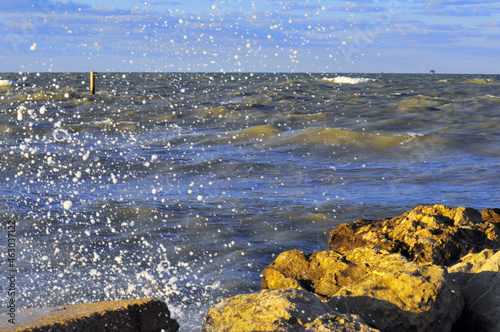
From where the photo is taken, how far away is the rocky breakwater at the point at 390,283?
2.85m

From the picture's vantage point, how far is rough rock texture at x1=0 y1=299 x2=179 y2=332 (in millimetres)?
2922

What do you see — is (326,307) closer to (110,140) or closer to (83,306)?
(83,306)

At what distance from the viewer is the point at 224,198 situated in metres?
8.12

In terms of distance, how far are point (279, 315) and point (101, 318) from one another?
3.33 feet

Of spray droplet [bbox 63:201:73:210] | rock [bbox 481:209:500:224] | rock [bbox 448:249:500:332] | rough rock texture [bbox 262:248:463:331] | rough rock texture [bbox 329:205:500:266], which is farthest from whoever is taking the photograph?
spray droplet [bbox 63:201:73:210]

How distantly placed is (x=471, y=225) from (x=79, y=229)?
4.38 meters

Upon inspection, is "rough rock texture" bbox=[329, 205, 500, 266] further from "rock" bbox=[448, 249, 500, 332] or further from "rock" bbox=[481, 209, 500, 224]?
"rock" bbox=[448, 249, 500, 332]

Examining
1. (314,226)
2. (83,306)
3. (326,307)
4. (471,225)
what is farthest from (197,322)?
(314,226)

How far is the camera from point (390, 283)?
10.9ft

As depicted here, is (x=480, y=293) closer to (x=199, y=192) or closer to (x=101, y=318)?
(x=101, y=318)

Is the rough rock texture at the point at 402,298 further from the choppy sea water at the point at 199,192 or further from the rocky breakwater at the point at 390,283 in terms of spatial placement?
the choppy sea water at the point at 199,192

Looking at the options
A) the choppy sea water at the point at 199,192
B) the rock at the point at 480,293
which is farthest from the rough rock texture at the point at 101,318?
the rock at the point at 480,293

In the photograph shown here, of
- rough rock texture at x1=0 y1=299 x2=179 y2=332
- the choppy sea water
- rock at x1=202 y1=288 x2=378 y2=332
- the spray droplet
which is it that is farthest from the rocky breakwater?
the spray droplet

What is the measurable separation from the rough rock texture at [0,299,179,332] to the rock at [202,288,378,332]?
0.45 m
